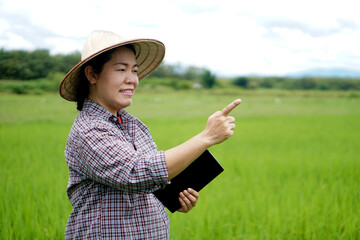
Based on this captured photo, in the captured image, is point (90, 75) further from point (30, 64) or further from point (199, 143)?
point (30, 64)

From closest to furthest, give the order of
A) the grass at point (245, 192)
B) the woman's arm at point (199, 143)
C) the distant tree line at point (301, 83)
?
the woman's arm at point (199, 143)
the grass at point (245, 192)
the distant tree line at point (301, 83)

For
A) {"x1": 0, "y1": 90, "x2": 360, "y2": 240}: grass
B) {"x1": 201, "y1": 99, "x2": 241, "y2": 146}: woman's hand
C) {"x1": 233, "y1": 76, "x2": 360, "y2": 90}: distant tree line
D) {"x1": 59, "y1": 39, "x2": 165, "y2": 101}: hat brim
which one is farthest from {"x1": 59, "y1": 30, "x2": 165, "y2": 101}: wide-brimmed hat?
{"x1": 233, "y1": 76, "x2": 360, "y2": 90}: distant tree line

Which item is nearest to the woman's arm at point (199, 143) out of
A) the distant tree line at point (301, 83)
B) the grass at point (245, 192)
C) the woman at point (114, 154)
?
the woman at point (114, 154)

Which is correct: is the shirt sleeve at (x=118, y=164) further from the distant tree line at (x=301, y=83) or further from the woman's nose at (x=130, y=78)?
the distant tree line at (x=301, y=83)

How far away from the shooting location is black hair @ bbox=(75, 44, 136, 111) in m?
1.17

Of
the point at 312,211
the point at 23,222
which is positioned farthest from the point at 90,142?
the point at 312,211

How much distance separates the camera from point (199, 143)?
96 centimetres

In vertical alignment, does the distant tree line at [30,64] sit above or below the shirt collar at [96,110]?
above

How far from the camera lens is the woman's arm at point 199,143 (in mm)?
956

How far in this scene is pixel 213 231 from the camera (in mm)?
2395

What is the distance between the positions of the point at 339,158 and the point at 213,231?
3183mm

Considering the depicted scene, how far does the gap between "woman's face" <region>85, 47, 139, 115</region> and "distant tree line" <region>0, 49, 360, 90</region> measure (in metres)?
2.45

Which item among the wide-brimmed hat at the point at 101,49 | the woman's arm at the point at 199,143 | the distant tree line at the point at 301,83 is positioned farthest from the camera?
the distant tree line at the point at 301,83

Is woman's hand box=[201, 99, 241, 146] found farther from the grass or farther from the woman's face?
the grass
